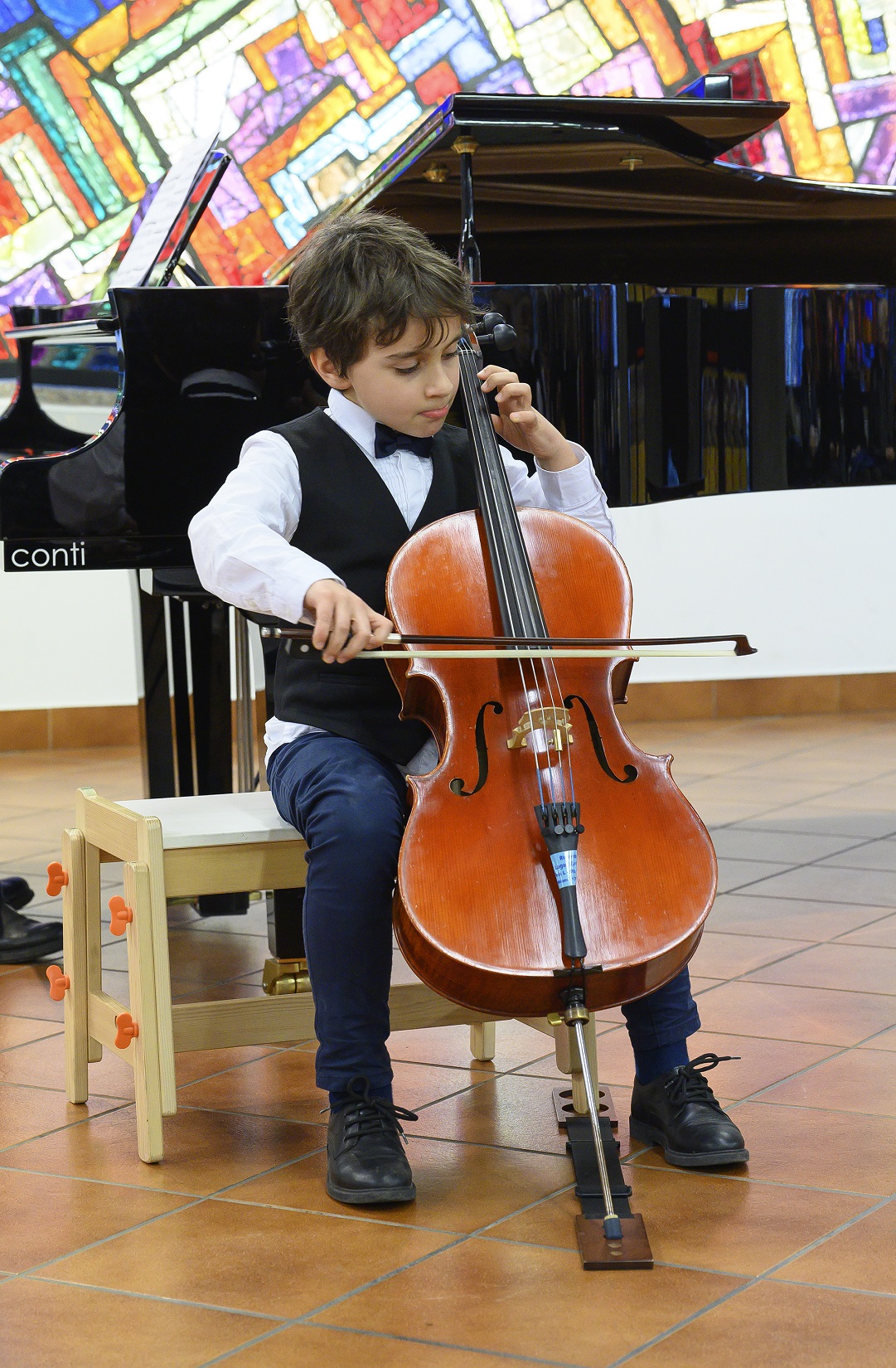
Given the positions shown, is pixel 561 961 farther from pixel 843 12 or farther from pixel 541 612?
pixel 843 12

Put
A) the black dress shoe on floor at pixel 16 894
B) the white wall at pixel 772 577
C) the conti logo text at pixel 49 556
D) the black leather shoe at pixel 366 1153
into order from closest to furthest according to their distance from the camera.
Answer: the black leather shoe at pixel 366 1153 < the conti logo text at pixel 49 556 < the black dress shoe on floor at pixel 16 894 < the white wall at pixel 772 577

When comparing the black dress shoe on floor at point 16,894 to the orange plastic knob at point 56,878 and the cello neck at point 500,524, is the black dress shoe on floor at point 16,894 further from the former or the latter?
the cello neck at point 500,524

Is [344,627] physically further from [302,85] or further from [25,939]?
[302,85]

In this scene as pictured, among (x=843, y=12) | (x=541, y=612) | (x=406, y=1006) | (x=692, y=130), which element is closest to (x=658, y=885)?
(x=541, y=612)

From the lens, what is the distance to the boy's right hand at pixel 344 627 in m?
1.60

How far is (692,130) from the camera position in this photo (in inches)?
125

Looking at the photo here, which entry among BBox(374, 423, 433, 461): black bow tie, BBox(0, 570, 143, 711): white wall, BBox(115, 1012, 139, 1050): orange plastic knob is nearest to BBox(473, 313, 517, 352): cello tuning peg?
BBox(374, 423, 433, 461): black bow tie

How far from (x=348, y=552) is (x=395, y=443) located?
15 centimetres

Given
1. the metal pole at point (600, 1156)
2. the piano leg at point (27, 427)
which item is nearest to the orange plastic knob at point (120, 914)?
the metal pole at point (600, 1156)

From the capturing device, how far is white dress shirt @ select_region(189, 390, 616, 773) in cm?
170

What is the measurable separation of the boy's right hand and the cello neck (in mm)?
145

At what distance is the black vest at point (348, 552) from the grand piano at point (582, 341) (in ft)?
2.41

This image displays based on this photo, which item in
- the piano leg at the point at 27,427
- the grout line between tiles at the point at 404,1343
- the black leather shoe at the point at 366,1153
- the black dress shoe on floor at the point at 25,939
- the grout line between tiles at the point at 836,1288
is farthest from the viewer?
the piano leg at the point at 27,427

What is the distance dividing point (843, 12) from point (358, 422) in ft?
14.1
